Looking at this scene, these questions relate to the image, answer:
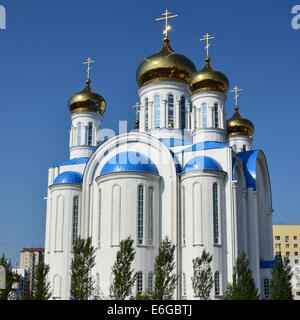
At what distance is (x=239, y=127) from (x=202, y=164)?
1329 cm

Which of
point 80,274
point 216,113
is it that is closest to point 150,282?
point 80,274

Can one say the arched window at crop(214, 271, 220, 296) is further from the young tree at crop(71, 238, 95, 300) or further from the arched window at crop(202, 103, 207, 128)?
the arched window at crop(202, 103, 207, 128)

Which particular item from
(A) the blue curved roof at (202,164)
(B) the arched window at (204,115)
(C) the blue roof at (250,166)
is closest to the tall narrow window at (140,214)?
(A) the blue curved roof at (202,164)

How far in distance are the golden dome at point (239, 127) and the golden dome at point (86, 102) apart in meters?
10.1

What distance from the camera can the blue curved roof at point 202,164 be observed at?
22.9 metres

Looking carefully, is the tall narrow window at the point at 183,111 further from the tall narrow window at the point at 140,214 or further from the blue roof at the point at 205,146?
the tall narrow window at the point at 140,214

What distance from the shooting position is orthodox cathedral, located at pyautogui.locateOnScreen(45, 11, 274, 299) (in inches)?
883

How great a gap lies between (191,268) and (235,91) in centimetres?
1709

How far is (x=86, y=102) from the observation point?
2925cm

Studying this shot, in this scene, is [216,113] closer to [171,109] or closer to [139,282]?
[171,109]
